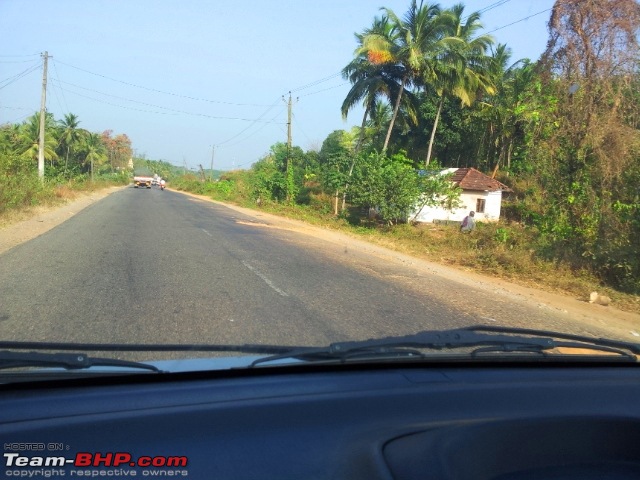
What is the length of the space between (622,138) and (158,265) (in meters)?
9.87

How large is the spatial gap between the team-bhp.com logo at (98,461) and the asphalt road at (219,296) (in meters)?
3.29

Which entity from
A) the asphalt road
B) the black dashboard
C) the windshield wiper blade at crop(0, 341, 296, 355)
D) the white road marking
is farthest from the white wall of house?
the black dashboard

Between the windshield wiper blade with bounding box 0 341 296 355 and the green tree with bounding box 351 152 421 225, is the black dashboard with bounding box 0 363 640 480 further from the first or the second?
the green tree with bounding box 351 152 421 225

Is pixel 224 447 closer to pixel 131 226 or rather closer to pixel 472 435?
pixel 472 435

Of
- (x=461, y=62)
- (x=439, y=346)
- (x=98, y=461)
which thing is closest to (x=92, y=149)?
(x=461, y=62)

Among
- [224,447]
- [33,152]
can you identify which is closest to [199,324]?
[224,447]

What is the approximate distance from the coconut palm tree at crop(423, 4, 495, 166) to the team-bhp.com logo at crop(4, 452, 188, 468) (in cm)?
2485

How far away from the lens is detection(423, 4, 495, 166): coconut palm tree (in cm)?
2450

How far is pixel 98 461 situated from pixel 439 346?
68.7 inches

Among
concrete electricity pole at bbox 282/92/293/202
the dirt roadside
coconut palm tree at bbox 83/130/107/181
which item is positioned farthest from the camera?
coconut palm tree at bbox 83/130/107/181

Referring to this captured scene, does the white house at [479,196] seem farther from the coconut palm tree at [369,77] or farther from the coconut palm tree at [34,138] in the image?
the coconut palm tree at [34,138]

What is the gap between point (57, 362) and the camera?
2.31m

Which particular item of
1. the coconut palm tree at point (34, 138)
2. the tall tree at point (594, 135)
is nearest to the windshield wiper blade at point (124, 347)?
the tall tree at point (594, 135)

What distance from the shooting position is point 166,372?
238 centimetres
